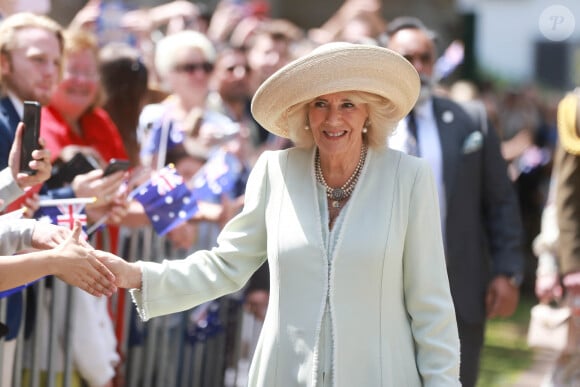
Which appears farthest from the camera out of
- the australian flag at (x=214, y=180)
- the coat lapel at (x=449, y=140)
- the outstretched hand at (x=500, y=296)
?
the australian flag at (x=214, y=180)

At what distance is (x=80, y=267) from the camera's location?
4031 mm

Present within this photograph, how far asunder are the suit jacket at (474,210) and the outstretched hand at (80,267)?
7.87 ft

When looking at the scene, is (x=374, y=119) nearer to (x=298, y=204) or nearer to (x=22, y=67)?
(x=298, y=204)

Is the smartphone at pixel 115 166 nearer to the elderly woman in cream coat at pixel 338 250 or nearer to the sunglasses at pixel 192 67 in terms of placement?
the elderly woman in cream coat at pixel 338 250

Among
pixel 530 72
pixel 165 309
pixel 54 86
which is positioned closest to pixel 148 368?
pixel 54 86

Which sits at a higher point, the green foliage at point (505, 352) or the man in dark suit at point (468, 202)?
the man in dark suit at point (468, 202)

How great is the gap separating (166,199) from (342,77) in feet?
4.72

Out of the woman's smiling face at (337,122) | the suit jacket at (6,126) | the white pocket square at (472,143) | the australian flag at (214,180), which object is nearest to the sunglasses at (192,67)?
the australian flag at (214,180)

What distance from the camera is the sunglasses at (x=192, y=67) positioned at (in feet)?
25.1

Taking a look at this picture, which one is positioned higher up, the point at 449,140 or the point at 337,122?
the point at 449,140

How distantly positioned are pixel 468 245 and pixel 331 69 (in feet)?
6.95

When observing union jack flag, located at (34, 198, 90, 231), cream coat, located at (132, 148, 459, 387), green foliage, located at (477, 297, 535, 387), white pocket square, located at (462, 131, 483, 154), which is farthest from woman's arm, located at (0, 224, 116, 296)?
green foliage, located at (477, 297, 535, 387)

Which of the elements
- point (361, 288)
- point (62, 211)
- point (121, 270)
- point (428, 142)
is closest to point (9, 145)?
point (62, 211)

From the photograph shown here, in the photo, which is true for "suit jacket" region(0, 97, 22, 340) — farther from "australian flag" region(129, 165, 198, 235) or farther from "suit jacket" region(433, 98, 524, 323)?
"suit jacket" region(433, 98, 524, 323)
